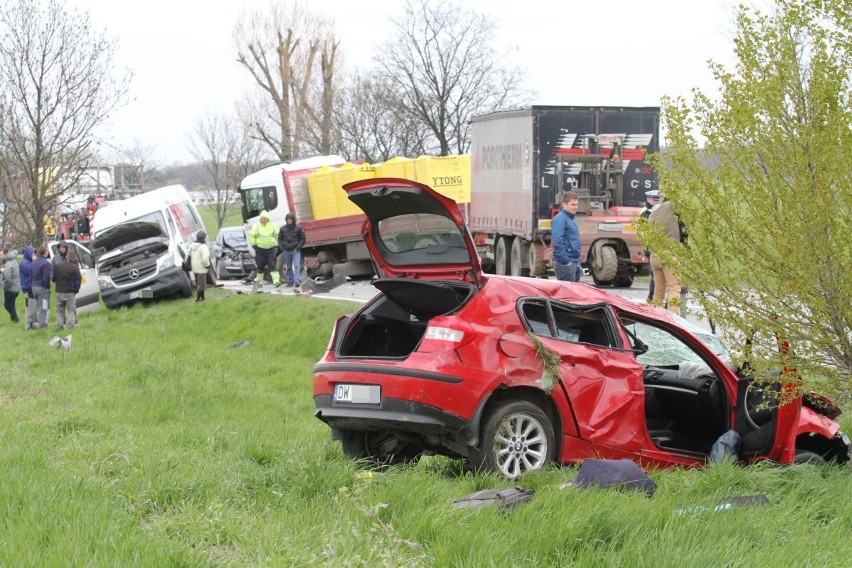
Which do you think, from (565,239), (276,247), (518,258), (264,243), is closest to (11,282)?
(264,243)

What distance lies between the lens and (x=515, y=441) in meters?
6.91

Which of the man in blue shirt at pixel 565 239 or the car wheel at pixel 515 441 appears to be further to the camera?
the man in blue shirt at pixel 565 239

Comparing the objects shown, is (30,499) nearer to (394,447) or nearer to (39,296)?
(394,447)

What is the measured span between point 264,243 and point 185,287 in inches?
80.0

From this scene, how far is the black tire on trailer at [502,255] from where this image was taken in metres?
23.6

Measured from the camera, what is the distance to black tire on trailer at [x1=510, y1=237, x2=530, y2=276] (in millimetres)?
22141

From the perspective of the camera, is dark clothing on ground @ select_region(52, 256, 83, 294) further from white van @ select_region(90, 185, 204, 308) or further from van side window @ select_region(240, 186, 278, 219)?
van side window @ select_region(240, 186, 278, 219)

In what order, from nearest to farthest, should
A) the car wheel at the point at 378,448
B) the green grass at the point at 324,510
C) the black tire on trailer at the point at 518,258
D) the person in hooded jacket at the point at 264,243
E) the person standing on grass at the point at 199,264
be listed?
1. the green grass at the point at 324,510
2. the car wheel at the point at 378,448
3. the black tire on trailer at the point at 518,258
4. the person standing on grass at the point at 199,264
5. the person in hooded jacket at the point at 264,243

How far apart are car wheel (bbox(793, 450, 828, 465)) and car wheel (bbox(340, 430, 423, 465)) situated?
Result: 2.61 meters

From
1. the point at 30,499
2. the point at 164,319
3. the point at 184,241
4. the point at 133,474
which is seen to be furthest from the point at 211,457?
the point at 184,241

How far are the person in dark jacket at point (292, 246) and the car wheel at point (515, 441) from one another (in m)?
16.7

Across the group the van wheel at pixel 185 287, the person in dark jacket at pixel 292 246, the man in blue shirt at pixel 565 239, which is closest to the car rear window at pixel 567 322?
the man in blue shirt at pixel 565 239

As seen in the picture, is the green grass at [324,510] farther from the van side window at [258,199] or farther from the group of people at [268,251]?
the van side window at [258,199]

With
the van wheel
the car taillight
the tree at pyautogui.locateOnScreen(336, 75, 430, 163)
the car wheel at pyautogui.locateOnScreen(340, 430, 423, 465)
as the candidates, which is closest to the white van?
the van wheel
